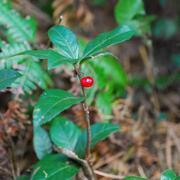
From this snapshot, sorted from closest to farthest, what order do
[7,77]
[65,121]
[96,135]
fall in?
1. [7,77]
2. [96,135]
3. [65,121]

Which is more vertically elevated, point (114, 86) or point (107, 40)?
point (107, 40)

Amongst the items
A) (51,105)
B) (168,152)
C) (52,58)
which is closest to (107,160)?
(168,152)

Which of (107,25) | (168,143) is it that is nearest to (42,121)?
(168,143)

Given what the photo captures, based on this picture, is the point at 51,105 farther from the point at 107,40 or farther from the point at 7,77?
the point at 107,40

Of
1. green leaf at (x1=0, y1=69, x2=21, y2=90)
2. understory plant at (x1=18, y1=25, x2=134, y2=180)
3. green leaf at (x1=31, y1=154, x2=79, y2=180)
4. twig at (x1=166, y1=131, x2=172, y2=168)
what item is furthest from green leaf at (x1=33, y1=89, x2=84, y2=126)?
twig at (x1=166, y1=131, x2=172, y2=168)

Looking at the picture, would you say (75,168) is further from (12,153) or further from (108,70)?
(108,70)

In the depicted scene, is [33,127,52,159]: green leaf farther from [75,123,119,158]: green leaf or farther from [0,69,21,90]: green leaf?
[0,69,21,90]: green leaf

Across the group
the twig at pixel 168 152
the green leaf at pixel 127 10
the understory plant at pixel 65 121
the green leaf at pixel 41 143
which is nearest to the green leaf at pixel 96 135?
the understory plant at pixel 65 121
